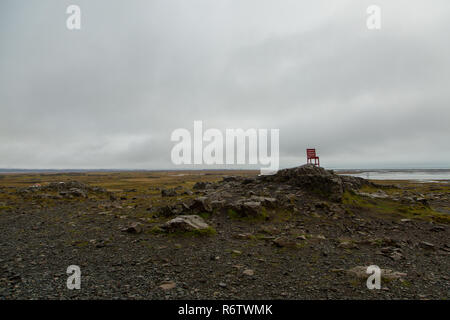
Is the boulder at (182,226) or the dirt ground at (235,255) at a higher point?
the boulder at (182,226)

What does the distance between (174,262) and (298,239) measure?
10.5 meters

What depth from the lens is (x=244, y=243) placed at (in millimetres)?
17016

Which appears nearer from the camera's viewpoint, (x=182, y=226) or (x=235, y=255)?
(x=235, y=255)

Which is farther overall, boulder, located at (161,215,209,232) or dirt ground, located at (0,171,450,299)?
boulder, located at (161,215,209,232)

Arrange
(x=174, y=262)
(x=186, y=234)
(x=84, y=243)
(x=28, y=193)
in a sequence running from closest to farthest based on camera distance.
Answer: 1. (x=174, y=262)
2. (x=84, y=243)
3. (x=186, y=234)
4. (x=28, y=193)

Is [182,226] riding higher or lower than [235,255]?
higher

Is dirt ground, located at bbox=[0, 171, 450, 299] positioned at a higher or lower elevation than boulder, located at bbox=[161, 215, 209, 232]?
lower

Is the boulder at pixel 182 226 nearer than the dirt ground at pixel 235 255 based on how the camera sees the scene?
No
